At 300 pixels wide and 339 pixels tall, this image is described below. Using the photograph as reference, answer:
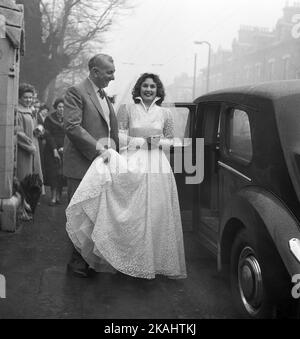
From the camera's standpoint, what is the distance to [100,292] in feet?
12.2

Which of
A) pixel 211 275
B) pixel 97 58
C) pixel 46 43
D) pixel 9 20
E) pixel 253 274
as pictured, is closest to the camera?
pixel 253 274

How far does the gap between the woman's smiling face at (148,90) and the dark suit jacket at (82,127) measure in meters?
0.32

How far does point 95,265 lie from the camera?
13.3 feet

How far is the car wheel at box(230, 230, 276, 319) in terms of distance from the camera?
288cm

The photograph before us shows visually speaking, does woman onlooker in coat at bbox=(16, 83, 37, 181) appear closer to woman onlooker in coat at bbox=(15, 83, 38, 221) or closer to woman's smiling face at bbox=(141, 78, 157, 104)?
woman onlooker in coat at bbox=(15, 83, 38, 221)

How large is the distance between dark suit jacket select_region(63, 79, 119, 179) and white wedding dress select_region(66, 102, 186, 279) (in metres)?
0.20

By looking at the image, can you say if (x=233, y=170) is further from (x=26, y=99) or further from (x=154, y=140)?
(x=26, y=99)

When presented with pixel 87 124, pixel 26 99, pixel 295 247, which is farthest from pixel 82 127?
pixel 26 99

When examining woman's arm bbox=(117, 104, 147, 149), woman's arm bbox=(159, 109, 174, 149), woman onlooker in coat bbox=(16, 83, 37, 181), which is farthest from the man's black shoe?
woman onlooker in coat bbox=(16, 83, 37, 181)

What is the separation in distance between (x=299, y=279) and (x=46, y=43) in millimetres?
12715

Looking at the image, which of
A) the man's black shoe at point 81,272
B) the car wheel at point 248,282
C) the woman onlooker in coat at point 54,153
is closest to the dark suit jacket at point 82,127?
the man's black shoe at point 81,272

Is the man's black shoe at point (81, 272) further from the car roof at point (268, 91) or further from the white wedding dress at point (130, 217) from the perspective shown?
the car roof at point (268, 91)

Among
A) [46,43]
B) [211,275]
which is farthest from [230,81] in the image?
[211,275]

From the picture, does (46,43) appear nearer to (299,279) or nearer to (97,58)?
(97,58)
